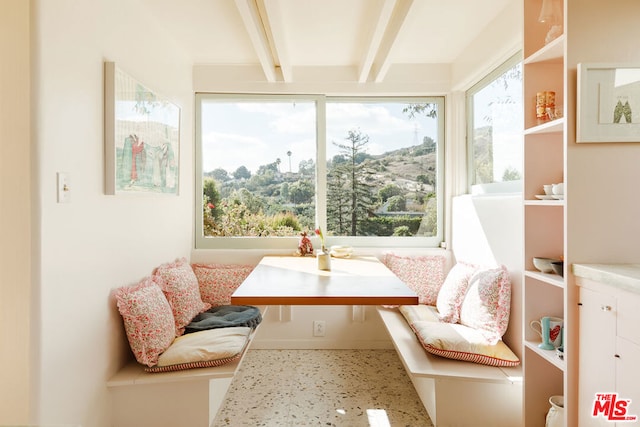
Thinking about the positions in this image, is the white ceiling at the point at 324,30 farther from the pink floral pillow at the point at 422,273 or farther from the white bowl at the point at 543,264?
the pink floral pillow at the point at 422,273

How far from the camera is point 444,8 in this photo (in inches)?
92.4

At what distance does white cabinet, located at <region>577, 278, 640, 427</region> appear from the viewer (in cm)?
133

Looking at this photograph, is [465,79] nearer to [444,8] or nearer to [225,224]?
[444,8]

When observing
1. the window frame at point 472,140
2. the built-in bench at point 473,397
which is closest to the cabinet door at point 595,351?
the built-in bench at point 473,397

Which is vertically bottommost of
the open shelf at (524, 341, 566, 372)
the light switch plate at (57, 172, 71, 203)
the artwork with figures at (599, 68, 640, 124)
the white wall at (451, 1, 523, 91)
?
the open shelf at (524, 341, 566, 372)

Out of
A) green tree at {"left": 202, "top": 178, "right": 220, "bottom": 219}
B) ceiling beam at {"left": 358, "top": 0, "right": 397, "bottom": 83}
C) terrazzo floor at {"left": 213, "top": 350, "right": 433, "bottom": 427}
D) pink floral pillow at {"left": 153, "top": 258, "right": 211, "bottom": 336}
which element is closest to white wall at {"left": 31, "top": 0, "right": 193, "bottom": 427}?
pink floral pillow at {"left": 153, "top": 258, "right": 211, "bottom": 336}

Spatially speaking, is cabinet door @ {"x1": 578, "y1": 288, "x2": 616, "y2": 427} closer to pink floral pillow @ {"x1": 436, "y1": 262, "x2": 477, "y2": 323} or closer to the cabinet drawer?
the cabinet drawer

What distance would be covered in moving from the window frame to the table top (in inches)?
37.9

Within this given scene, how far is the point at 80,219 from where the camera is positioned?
1.72 metres

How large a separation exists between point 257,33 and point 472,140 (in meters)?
1.89

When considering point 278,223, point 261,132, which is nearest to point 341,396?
point 278,223

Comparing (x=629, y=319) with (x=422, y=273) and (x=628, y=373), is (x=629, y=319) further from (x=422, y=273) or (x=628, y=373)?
(x=422, y=273)

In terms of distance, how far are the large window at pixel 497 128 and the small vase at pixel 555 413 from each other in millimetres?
1201

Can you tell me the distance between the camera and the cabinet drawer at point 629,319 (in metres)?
1.31
